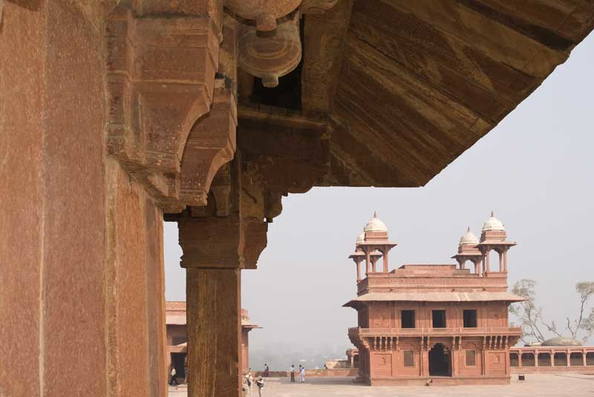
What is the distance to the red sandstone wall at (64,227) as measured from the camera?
97cm

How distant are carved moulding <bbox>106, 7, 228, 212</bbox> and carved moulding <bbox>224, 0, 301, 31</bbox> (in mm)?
272

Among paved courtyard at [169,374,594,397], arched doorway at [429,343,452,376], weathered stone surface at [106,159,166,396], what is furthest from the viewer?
Answer: arched doorway at [429,343,452,376]

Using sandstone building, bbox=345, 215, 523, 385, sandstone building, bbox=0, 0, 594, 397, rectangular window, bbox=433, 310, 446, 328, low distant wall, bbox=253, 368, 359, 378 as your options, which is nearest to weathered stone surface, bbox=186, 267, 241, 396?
sandstone building, bbox=0, 0, 594, 397

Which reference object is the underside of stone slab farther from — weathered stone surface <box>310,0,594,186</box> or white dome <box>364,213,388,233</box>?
white dome <box>364,213,388,233</box>

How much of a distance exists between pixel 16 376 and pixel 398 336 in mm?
34719

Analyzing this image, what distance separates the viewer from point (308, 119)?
161 inches

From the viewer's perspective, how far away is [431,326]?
3562 centimetres

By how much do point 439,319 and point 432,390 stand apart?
578cm

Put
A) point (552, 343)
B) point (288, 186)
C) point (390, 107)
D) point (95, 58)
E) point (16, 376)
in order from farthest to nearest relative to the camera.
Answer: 1. point (552, 343)
2. point (288, 186)
3. point (390, 107)
4. point (95, 58)
5. point (16, 376)

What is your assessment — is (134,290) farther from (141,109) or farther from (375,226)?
(375,226)

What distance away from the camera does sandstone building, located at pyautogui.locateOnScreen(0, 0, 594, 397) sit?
1026 mm

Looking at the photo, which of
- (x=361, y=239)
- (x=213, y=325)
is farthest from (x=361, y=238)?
(x=213, y=325)

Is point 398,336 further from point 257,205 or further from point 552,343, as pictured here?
point 257,205

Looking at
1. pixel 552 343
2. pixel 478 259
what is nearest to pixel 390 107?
pixel 478 259
